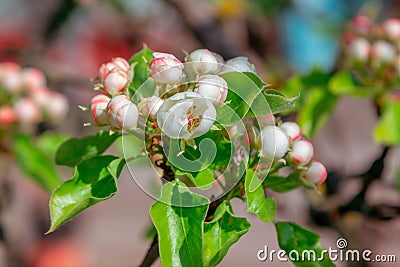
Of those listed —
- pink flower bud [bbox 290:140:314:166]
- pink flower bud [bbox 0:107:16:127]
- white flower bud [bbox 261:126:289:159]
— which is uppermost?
white flower bud [bbox 261:126:289:159]

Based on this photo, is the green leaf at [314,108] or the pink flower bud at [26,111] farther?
the pink flower bud at [26,111]

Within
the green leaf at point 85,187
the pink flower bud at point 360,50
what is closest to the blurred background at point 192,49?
the pink flower bud at point 360,50

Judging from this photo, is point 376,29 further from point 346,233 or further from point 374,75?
point 346,233

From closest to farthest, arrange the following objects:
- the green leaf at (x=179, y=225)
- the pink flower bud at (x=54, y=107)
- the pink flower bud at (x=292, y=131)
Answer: the green leaf at (x=179, y=225) < the pink flower bud at (x=292, y=131) < the pink flower bud at (x=54, y=107)

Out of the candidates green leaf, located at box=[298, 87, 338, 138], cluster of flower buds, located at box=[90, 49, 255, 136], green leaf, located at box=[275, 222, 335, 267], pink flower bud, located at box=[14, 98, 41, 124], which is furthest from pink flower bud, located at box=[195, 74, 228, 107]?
pink flower bud, located at box=[14, 98, 41, 124]

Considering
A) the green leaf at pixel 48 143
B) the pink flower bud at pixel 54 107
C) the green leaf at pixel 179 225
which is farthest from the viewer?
the pink flower bud at pixel 54 107

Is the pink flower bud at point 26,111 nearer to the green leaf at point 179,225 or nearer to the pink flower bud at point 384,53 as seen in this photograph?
the pink flower bud at point 384,53
